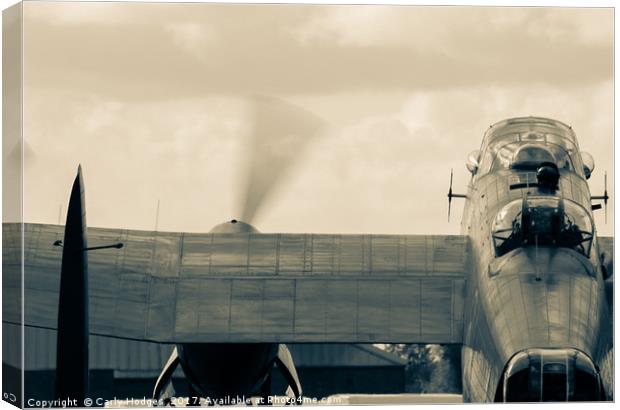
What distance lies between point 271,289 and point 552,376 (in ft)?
19.7

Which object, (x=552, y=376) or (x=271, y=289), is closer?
(x=552, y=376)

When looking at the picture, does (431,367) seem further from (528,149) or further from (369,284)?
(528,149)

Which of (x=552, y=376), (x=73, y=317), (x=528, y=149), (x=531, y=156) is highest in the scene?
(x=528, y=149)

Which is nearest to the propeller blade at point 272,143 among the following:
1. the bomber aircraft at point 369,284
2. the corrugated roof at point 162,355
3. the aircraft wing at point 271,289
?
the bomber aircraft at point 369,284

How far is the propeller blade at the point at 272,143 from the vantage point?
113ft

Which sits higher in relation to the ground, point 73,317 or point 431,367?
point 73,317

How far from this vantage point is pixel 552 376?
32219mm

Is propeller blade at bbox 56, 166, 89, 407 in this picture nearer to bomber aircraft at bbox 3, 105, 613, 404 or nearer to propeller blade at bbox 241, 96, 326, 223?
bomber aircraft at bbox 3, 105, 613, 404

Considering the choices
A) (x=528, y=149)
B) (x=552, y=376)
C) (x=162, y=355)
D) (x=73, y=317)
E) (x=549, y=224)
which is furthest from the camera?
(x=162, y=355)

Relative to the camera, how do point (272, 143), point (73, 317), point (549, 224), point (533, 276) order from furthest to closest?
point (272, 143)
point (549, 224)
point (533, 276)
point (73, 317)

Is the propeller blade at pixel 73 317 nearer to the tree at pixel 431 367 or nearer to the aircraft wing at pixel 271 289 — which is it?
the aircraft wing at pixel 271 289

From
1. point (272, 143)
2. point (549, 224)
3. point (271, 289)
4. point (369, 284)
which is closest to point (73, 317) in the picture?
point (271, 289)

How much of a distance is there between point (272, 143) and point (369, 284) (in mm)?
3177

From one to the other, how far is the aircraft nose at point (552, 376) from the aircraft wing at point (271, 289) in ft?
10.5
